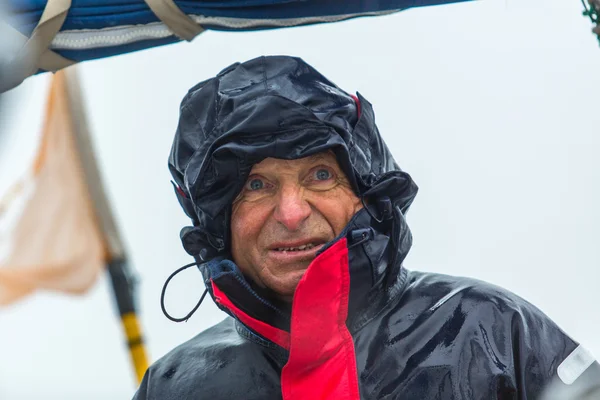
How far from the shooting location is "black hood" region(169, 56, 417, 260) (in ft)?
8.70

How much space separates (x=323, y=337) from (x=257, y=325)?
184mm

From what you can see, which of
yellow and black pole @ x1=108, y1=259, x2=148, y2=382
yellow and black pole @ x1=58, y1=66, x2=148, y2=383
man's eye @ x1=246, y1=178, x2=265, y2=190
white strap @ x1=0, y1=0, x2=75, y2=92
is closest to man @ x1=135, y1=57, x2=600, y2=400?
man's eye @ x1=246, y1=178, x2=265, y2=190

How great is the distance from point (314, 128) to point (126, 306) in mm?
2630

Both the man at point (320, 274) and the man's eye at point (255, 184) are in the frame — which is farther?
the man's eye at point (255, 184)

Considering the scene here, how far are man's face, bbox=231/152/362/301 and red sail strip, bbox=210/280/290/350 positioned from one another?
10cm

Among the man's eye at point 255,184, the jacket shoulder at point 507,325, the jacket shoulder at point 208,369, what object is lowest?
the jacket shoulder at point 507,325

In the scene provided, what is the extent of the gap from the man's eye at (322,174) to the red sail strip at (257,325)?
0.38 metres

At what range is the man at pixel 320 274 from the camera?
2.56 meters

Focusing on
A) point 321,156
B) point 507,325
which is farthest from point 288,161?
point 507,325

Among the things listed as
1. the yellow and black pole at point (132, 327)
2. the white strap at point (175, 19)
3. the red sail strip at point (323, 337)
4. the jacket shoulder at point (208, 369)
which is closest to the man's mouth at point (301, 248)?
the red sail strip at point (323, 337)

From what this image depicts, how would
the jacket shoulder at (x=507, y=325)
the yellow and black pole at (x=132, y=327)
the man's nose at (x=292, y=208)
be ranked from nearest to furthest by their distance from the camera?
the jacket shoulder at (x=507, y=325) < the man's nose at (x=292, y=208) < the yellow and black pole at (x=132, y=327)

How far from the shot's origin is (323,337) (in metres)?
2.61

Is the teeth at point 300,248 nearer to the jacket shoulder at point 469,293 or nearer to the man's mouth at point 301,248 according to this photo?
the man's mouth at point 301,248

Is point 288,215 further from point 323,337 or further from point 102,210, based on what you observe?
point 102,210
